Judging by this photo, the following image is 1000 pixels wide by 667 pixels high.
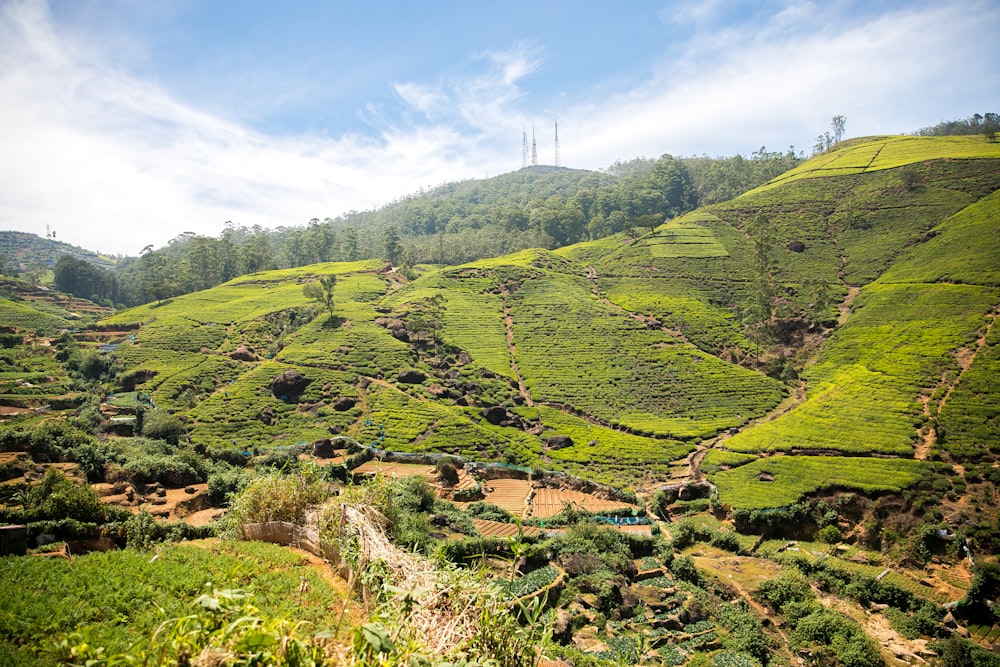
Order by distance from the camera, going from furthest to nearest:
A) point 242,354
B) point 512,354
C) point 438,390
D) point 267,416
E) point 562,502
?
point 512,354
point 242,354
point 438,390
point 267,416
point 562,502

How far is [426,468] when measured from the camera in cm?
3384

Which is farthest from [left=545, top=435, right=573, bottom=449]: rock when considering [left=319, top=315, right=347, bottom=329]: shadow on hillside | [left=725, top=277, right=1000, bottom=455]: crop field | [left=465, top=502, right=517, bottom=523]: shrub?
[left=319, top=315, right=347, bottom=329]: shadow on hillside

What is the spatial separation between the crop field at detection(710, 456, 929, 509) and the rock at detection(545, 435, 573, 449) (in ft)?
38.4

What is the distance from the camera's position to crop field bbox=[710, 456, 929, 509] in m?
28.8

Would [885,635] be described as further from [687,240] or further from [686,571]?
[687,240]

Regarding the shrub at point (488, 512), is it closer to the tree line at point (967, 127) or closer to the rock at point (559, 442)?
the rock at point (559, 442)

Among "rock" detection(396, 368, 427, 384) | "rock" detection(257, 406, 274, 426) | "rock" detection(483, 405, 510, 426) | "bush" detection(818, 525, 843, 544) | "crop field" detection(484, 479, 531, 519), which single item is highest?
"rock" detection(396, 368, 427, 384)

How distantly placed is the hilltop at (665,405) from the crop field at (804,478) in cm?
16

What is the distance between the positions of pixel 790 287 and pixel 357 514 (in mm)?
66359

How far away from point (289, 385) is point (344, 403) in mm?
5884

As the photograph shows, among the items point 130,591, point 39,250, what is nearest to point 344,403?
point 130,591

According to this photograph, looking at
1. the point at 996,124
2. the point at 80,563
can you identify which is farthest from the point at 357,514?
the point at 996,124

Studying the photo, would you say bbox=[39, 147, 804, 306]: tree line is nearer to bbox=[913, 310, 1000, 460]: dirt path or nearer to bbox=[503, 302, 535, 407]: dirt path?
bbox=[503, 302, 535, 407]: dirt path

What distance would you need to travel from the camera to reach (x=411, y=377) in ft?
157
